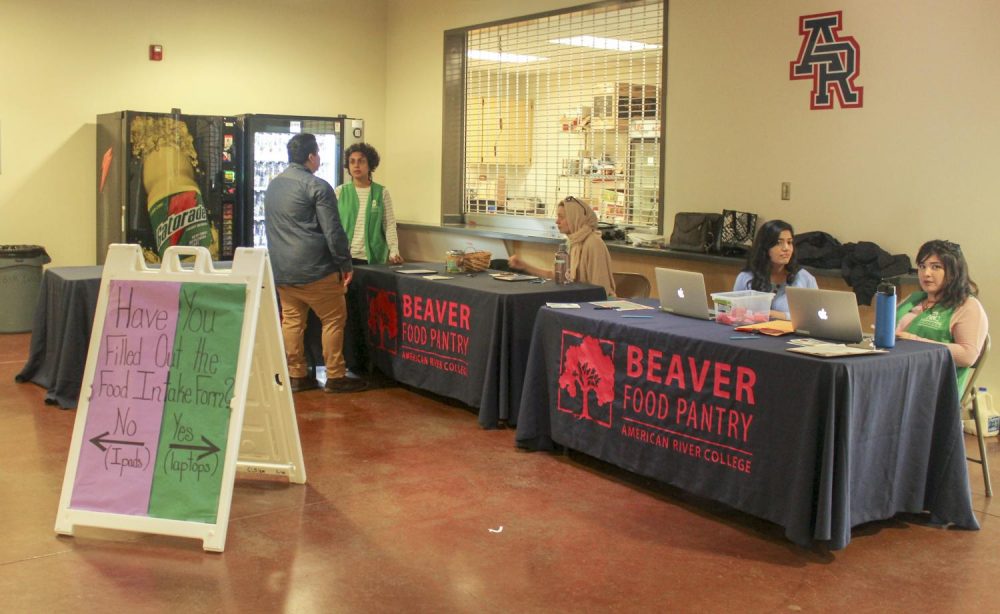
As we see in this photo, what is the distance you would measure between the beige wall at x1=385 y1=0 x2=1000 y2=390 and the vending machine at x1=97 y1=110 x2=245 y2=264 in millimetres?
3597

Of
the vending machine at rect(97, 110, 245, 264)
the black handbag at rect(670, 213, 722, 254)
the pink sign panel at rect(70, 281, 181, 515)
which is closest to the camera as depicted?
the pink sign panel at rect(70, 281, 181, 515)

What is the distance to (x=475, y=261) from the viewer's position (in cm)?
654

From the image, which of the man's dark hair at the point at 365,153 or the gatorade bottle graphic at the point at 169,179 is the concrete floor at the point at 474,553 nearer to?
the man's dark hair at the point at 365,153

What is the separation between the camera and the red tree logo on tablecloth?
6.46m

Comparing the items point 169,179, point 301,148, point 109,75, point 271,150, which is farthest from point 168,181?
point 301,148

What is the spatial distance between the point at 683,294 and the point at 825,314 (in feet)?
2.51

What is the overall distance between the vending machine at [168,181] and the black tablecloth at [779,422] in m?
4.67

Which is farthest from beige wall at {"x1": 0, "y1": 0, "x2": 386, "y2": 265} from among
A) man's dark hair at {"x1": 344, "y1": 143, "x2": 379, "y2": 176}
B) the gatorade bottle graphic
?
man's dark hair at {"x1": 344, "y1": 143, "x2": 379, "y2": 176}

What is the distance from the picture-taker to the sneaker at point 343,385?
254 inches

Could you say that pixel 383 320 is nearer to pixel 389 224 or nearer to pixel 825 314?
pixel 389 224

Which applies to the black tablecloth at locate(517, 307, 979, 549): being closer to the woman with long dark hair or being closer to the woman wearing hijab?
the woman with long dark hair

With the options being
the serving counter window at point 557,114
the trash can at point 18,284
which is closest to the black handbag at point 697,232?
the serving counter window at point 557,114

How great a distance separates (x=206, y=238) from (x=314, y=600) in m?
5.61

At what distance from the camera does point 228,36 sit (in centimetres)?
923
